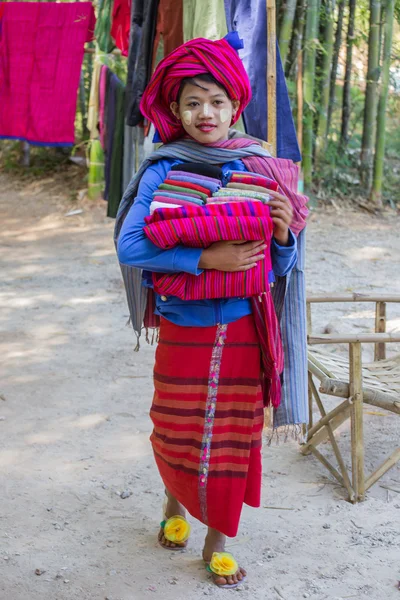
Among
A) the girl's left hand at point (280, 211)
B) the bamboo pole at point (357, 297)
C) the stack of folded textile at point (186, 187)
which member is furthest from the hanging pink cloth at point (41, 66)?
the girl's left hand at point (280, 211)

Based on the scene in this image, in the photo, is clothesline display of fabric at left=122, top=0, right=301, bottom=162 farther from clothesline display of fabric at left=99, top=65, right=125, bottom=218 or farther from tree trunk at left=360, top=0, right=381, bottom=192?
tree trunk at left=360, top=0, right=381, bottom=192

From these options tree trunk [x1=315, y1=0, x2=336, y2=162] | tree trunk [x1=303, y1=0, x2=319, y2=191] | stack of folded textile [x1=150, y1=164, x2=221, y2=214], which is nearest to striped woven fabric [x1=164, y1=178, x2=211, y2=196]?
stack of folded textile [x1=150, y1=164, x2=221, y2=214]

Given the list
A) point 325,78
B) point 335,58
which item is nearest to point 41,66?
point 325,78

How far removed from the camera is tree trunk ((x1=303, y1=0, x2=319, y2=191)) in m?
7.05

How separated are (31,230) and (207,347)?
18.4 feet

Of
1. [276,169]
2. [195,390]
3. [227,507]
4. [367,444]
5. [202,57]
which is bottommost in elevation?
[367,444]

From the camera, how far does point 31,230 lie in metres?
7.55

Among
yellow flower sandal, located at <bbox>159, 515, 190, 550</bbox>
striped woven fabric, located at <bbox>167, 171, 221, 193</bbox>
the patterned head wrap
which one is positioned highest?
the patterned head wrap

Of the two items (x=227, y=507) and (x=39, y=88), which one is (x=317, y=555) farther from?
(x=39, y=88)

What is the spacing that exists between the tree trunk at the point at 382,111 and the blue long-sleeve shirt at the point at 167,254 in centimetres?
606

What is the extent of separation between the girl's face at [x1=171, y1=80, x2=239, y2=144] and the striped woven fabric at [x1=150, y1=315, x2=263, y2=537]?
57 cm

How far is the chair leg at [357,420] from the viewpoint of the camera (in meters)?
2.85

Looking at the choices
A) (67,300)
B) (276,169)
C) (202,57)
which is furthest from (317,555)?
(67,300)

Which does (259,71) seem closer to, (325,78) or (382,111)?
(325,78)
